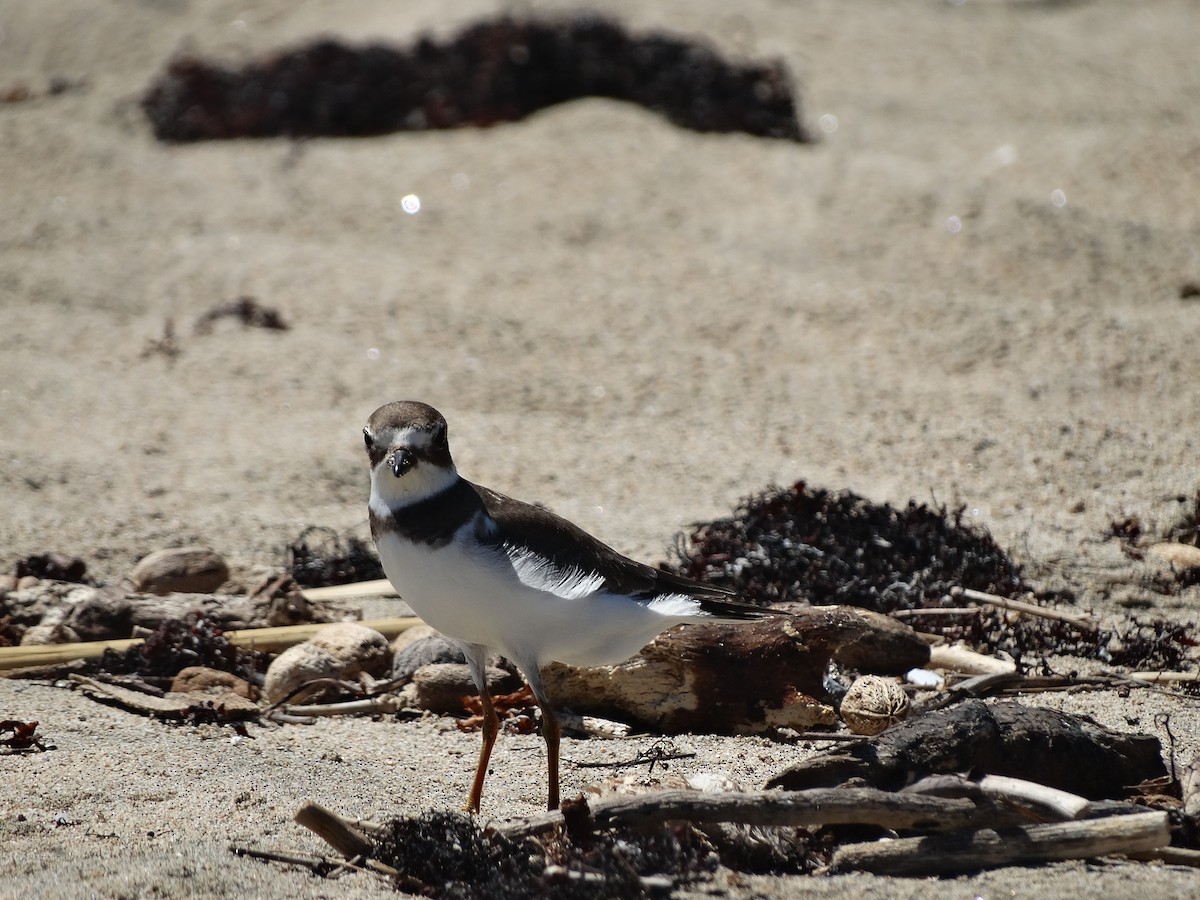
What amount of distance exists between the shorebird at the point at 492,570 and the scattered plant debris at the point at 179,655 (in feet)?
4.73

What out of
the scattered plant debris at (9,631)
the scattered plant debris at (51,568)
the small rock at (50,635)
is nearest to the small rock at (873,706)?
the small rock at (50,635)

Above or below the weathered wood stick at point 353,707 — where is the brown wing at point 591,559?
above

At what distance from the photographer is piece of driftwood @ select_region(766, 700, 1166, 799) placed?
3242 mm

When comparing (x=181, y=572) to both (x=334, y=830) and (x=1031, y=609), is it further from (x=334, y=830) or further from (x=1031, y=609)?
(x=1031, y=609)

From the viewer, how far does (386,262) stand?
8805mm

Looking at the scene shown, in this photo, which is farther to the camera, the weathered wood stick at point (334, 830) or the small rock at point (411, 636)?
the small rock at point (411, 636)

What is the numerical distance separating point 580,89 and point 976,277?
3.90m

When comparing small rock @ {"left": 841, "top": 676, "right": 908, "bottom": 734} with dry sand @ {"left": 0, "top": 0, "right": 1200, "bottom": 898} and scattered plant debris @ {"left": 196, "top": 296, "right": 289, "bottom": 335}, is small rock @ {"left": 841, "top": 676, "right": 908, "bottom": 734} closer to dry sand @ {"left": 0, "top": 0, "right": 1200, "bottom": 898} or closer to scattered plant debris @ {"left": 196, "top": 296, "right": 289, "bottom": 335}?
dry sand @ {"left": 0, "top": 0, "right": 1200, "bottom": 898}

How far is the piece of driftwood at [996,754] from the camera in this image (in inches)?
128

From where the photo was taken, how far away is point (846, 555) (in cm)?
539

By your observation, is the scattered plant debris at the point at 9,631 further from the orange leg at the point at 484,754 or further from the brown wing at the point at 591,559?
the brown wing at the point at 591,559

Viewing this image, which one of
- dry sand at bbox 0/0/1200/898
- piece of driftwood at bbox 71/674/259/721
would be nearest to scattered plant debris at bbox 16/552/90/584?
dry sand at bbox 0/0/1200/898

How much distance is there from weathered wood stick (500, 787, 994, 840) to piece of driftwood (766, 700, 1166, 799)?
0.17 metres

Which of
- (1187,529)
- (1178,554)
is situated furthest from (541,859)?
(1187,529)
